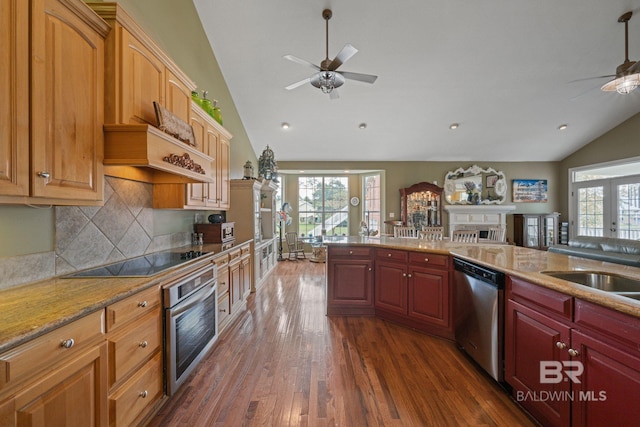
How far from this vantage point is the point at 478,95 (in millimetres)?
4875

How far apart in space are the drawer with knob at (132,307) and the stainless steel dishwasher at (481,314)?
2.35 meters

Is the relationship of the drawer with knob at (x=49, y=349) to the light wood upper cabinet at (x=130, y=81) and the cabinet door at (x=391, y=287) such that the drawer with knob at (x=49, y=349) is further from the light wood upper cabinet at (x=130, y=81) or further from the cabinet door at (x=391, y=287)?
the cabinet door at (x=391, y=287)

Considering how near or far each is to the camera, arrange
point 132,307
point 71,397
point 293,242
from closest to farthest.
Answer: point 71,397, point 132,307, point 293,242

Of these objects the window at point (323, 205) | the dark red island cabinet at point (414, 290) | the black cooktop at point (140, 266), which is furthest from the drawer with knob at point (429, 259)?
the window at point (323, 205)

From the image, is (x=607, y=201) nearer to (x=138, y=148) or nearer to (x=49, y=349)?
(x=138, y=148)

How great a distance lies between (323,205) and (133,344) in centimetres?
701

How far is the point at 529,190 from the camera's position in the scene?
7.53 meters

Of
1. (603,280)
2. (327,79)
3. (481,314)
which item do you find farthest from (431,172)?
(603,280)

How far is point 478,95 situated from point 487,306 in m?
4.39

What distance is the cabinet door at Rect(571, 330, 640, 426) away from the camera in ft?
3.70

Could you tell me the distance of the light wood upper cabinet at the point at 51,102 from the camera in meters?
1.10

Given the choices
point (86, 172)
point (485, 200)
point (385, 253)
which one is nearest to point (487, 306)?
point (385, 253)

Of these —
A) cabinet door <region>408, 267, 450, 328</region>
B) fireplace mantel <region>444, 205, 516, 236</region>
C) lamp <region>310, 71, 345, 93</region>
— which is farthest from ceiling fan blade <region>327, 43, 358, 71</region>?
fireplace mantel <region>444, 205, 516, 236</region>
